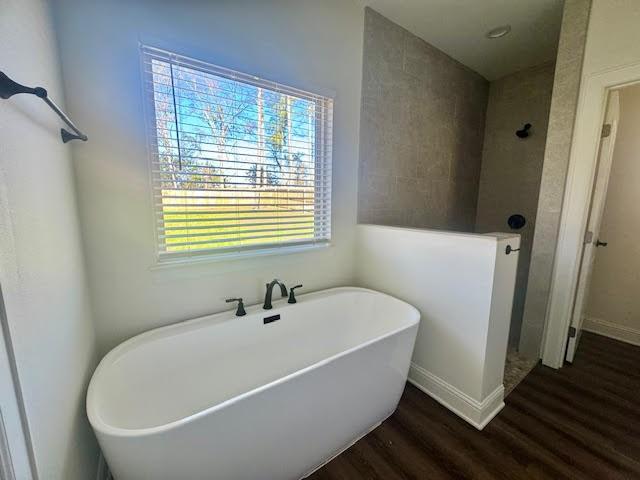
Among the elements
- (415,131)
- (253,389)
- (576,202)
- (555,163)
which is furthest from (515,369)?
(415,131)

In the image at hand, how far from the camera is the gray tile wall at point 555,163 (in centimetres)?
179

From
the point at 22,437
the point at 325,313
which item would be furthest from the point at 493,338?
the point at 22,437

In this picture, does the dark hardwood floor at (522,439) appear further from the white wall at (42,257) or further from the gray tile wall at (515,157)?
the white wall at (42,257)

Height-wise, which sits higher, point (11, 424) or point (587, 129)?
Answer: point (587, 129)

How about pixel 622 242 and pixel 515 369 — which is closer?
pixel 515 369

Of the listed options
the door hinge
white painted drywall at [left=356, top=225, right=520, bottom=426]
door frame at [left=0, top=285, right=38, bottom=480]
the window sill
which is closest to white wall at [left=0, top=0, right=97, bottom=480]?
door frame at [left=0, top=285, right=38, bottom=480]

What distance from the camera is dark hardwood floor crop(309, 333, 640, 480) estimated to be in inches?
50.0

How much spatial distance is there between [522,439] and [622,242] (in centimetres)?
216

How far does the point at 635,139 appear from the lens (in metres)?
2.24

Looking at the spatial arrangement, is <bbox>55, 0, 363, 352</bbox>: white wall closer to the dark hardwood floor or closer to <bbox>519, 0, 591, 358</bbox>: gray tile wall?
the dark hardwood floor

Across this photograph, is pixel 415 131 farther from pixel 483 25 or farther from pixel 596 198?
pixel 596 198

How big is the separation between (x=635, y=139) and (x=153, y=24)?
362 cm

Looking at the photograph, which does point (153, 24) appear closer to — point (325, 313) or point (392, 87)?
point (392, 87)

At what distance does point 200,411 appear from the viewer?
1233mm
